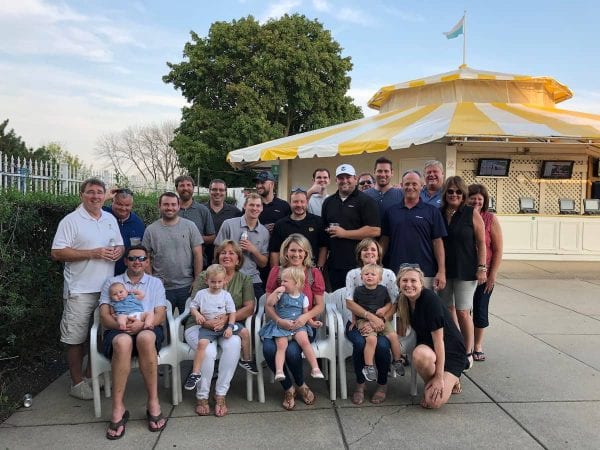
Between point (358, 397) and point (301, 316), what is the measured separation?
76cm

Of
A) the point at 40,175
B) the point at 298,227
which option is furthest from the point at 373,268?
the point at 40,175

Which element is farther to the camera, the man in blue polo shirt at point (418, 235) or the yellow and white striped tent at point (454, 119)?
the yellow and white striped tent at point (454, 119)

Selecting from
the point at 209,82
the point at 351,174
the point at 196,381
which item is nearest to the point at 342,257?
the point at 351,174

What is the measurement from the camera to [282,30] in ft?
82.4

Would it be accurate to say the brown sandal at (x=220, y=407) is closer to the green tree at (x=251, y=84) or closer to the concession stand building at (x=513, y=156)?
the concession stand building at (x=513, y=156)

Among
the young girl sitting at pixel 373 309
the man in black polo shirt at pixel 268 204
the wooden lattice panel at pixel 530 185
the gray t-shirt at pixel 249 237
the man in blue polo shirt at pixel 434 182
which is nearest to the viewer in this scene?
the young girl sitting at pixel 373 309

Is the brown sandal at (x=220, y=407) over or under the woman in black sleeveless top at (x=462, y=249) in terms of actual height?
under

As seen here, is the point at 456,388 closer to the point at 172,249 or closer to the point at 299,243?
the point at 299,243

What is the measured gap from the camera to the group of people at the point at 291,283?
364 centimetres

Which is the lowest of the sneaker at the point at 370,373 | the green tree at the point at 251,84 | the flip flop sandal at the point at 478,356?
the flip flop sandal at the point at 478,356

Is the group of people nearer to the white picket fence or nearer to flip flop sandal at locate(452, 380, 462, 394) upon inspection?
flip flop sandal at locate(452, 380, 462, 394)

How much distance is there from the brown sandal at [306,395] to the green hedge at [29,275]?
233cm

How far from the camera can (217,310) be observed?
12.4 feet

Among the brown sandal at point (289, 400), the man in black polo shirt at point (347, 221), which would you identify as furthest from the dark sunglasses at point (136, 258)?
the man in black polo shirt at point (347, 221)
